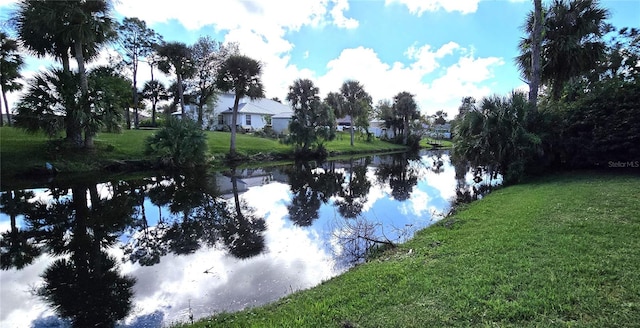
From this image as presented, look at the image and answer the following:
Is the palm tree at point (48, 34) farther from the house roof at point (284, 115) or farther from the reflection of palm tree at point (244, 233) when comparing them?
the house roof at point (284, 115)

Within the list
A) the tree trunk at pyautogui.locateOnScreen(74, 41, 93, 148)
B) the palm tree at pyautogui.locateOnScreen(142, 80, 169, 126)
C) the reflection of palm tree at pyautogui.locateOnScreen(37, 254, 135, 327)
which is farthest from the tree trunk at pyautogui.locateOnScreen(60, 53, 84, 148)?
the palm tree at pyautogui.locateOnScreen(142, 80, 169, 126)

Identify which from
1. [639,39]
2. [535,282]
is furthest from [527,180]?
[639,39]

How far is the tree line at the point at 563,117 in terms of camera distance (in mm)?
12180

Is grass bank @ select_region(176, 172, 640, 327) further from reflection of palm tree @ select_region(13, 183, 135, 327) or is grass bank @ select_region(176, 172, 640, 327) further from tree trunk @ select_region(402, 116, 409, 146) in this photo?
tree trunk @ select_region(402, 116, 409, 146)

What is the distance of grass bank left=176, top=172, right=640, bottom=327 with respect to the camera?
11.1 ft

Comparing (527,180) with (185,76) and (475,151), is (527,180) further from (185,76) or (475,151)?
(185,76)

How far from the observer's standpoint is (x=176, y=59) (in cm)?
3075

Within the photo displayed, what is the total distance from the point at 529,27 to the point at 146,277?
2036 centimetres

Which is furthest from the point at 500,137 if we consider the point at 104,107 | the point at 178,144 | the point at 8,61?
the point at 8,61

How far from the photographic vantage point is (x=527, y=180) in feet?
41.5

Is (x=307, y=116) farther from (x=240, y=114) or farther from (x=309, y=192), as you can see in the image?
(x=240, y=114)

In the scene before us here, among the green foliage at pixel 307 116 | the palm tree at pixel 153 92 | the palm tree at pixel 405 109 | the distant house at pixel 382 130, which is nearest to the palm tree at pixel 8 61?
the palm tree at pixel 153 92

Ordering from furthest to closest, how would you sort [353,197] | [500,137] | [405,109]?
[405,109] < [500,137] < [353,197]

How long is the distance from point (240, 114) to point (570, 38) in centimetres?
3729
